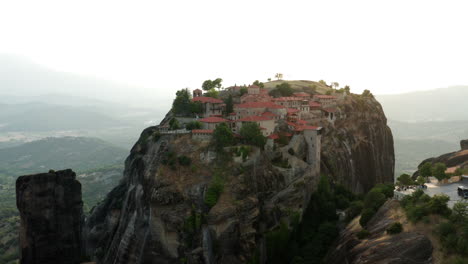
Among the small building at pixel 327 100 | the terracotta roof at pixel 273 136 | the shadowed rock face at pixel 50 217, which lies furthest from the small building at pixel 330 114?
the shadowed rock face at pixel 50 217

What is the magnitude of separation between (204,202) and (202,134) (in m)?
16.0

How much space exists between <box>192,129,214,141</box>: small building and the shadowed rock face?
117 feet

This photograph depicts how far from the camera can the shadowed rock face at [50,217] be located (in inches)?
2810

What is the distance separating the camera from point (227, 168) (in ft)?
195

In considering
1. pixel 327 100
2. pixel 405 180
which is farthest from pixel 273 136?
pixel 327 100

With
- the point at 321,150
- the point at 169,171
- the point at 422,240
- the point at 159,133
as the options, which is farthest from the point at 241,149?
the point at 422,240

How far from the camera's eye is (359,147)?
90.1 meters

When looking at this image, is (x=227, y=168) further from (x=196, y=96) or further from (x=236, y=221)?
(x=196, y=96)

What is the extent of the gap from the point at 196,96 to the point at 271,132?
28.9 metres

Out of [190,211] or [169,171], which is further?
[169,171]

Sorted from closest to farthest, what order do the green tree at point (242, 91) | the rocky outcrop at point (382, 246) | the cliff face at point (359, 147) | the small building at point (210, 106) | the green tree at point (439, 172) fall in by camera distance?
the rocky outcrop at point (382, 246), the green tree at point (439, 172), the cliff face at point (359, 147), the small building at point (210, 106), the green tree at point (242, 91)

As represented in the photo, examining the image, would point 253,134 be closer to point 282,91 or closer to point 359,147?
point 359,147

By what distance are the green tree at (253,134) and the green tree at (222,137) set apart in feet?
9.36

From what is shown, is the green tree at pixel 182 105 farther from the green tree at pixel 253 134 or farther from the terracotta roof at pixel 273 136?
the terracotta roof at pixel 273 136
